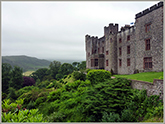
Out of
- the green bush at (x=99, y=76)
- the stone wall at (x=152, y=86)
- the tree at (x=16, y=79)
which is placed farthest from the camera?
the tree at (x=16, y=79)

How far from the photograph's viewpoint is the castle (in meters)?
16.8

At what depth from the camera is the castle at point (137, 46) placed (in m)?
16.8

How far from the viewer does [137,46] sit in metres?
20.4

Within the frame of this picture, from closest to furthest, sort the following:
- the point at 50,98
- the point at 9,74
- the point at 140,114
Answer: the point at 140,114 < the point at 50,98 < the point at 9,74

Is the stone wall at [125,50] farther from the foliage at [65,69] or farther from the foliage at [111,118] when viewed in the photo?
the foliage at [65,69]

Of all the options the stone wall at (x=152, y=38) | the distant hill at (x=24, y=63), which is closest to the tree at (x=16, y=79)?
the stone wall at (x=152, y=38)

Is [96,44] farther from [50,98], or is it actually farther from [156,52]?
[50,98]

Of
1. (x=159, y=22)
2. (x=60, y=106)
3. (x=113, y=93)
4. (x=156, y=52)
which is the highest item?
(x=159, y=22)

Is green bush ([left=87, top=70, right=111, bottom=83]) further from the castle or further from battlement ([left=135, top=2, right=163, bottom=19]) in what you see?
battlement ([left=135, top=2, right=163, bottom=19])

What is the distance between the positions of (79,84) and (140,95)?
35.0ft

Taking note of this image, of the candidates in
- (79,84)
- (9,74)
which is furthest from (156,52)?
(9,74)

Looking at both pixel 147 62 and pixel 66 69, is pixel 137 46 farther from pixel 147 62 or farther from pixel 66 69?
pixel 66 69

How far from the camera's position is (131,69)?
866 inches

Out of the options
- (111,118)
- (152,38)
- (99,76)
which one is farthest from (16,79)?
(152,38)
